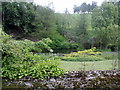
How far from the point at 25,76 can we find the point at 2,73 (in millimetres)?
377

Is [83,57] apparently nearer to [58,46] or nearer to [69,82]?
[69,82]

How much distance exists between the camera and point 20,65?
2660 millimetres

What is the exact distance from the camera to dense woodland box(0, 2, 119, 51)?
39.4ft

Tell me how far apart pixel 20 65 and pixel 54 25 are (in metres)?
10.3

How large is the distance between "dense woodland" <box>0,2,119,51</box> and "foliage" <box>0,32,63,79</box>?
8.72 meters

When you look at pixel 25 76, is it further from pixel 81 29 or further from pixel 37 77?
pixel 81 29

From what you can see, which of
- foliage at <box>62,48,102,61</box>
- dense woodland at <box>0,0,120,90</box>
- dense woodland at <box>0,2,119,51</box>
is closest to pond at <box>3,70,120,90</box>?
dense woodland at <box>0,0,120,90</box>

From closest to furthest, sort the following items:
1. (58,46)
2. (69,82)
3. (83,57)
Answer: (69,82)
(83,57)
(58,46)

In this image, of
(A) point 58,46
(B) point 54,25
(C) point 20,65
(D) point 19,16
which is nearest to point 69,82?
(C) point 20,65

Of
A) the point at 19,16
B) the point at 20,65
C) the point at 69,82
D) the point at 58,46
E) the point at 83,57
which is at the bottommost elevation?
the point at 58,46

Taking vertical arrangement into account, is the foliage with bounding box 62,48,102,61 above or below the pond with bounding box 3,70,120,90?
below

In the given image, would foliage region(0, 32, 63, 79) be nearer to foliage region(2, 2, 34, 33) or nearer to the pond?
the pond

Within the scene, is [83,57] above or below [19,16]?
below

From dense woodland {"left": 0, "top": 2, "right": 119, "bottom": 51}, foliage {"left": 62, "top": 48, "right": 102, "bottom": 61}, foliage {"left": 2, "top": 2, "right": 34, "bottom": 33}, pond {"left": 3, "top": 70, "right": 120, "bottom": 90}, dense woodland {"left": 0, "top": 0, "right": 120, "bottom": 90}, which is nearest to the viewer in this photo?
pond {"left": 3, "top": 70, "right": 120, "bottom": 90}
